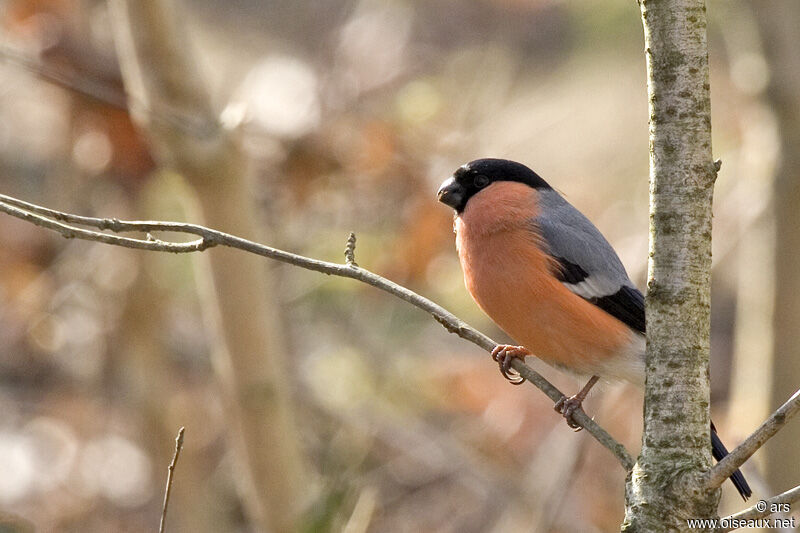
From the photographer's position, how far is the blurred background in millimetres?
2914

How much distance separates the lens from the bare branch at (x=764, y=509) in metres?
1.37

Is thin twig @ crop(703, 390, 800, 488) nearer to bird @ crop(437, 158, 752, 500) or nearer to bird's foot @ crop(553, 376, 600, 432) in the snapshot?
bird's foot @ crop(553, 376, 600, 432)

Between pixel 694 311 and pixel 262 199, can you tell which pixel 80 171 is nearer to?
pixel 262 199

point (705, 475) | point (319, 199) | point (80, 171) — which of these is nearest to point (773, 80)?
point (319, 199)

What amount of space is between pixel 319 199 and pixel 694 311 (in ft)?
9.43

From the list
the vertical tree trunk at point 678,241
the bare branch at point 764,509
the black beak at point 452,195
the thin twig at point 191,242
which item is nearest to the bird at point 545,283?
the black beak at point 452,195

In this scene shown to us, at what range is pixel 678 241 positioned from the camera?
1556 millimetres

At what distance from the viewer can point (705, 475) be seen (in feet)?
4.89

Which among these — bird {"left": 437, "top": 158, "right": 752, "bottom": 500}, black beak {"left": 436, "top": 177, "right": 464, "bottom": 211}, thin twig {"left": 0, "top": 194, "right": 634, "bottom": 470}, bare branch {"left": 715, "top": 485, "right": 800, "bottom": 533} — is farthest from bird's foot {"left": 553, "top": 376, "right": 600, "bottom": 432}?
bare branch {"left": 715, "top": 485, "right": 800, "bottom": 533}

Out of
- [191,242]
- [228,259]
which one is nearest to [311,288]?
[228,259]

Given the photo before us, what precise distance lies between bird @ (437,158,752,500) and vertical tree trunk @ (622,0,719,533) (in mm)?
904

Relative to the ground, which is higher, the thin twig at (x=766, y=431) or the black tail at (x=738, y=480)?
the black tail at (x=738, y=480)

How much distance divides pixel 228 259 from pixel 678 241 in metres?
1.58

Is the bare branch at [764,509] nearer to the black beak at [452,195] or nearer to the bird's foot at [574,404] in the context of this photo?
the bird's foot at [574,404]
